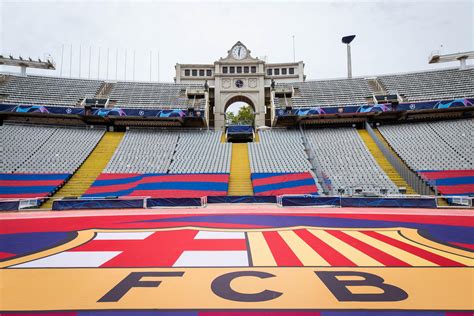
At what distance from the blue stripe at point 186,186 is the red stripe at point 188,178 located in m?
0.53

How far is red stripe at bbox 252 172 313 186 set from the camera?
85.6 feet

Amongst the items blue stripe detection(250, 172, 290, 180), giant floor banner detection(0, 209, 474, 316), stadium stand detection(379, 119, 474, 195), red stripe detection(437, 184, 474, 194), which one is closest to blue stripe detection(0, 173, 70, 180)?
giant floor banner detection(0, 209, 474, 316)

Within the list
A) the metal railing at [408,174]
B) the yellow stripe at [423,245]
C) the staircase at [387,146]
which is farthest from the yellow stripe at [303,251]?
the metal railing at [408,174]

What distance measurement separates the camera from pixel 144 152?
32.1 m

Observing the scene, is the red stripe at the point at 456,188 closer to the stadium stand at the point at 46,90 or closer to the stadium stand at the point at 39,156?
the stadium stand at the point at 39,156

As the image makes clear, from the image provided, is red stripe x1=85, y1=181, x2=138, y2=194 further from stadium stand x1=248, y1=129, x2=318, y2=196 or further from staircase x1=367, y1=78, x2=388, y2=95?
staircase x1=367, y1=78, x2=388, y2=95

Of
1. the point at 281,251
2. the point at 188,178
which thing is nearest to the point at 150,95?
the point at 188,178

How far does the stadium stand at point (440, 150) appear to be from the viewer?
2375 cm

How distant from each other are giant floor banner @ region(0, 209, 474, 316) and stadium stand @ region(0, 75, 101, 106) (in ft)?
117

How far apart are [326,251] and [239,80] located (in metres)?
39.9

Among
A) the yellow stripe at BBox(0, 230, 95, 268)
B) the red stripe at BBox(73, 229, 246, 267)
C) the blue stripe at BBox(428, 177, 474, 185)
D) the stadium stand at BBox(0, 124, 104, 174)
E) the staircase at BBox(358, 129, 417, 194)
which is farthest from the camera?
the stadium stand at BBox(0, 124, 104, 174)

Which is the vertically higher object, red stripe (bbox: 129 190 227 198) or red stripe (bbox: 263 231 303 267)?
red stripe (bbox: 129 190 227 198)

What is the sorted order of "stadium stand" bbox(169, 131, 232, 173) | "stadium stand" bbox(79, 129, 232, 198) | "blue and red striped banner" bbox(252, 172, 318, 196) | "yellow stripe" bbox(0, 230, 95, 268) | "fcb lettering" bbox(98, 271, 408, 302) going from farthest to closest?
"stadium stand" bbox(169, 131, 232, 173)
"stadium stand" bbox(79, 129, 232, 198)
"blue and red striped banner" bbox(252, 172, 318, 196)
"yellow stripe" bbox(0, 230, 95, 268)
"fcb lettering" bbox(98, 271, 408, 302)

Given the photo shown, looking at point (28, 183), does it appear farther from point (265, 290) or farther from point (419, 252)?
point (419, 252)
